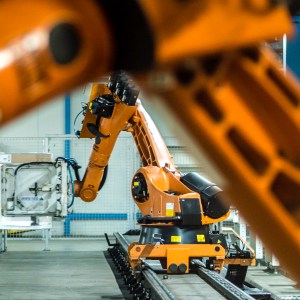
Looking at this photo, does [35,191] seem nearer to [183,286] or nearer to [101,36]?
[183,286]

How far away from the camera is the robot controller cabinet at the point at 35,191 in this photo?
9.58 meters

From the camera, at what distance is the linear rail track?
6508 mm

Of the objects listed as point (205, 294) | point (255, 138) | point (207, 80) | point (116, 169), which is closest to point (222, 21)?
point (207, 80)

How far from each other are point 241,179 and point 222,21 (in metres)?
0.39

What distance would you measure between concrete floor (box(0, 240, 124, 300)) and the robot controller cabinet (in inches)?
39.3

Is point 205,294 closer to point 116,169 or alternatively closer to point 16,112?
point 16,112

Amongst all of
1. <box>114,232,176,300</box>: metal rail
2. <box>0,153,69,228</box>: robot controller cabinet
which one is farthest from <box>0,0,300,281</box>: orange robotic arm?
<box>0,153,69,228</box>: robot controller cabinet

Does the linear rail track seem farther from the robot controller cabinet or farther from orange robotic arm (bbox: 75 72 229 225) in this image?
the robot controller cabinet

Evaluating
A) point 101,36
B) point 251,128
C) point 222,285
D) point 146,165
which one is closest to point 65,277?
point 146,165

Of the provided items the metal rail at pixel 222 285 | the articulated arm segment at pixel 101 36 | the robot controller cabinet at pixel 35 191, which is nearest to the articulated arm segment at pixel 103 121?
the robot controller cabinet at pixel 35 191

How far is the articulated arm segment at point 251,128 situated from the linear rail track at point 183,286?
4539mm

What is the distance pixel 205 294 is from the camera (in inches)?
262

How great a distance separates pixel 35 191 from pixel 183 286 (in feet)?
10.9

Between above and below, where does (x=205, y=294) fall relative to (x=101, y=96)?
below
